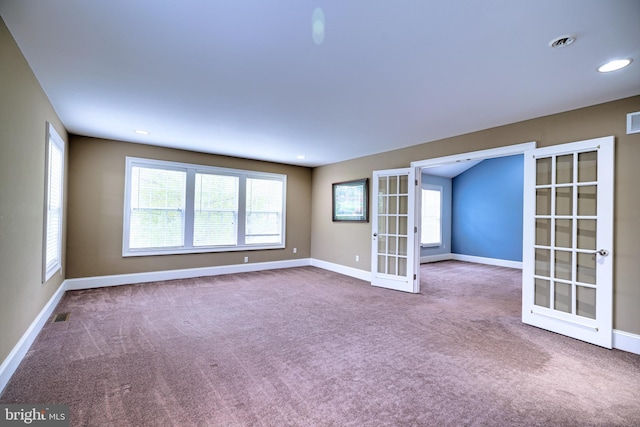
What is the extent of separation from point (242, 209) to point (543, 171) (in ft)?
17.0

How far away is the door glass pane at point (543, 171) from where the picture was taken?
3.40 m

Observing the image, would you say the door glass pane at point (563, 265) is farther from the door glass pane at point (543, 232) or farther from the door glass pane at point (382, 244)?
the door glass pane at point (382, 244)

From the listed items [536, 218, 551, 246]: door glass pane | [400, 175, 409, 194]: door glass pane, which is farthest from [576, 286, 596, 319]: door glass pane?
[400, 175, 409, 194]: door glass pane

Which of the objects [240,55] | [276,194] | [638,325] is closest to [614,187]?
[638,325]

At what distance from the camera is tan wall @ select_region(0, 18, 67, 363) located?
207cm

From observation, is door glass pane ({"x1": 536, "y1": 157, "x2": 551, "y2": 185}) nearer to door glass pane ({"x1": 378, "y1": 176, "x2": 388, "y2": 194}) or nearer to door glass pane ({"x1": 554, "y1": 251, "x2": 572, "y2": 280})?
door glass pane ({"x1": 554, "y1": 251, "x2": 572, "y2": 280})

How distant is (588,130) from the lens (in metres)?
3.14

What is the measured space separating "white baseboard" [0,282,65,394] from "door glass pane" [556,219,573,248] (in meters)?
5.15

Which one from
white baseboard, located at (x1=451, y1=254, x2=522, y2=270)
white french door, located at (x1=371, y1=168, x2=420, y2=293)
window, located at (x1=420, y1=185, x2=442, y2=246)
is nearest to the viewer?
white french door, located at (x1=371, y1=168, x2=420, y2=293)

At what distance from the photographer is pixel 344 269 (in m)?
6.31

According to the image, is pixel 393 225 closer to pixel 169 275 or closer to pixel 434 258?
pixel 434 258

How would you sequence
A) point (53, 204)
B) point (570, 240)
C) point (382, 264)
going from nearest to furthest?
point (570, 240) < point (53, 204) < point (382, 264)

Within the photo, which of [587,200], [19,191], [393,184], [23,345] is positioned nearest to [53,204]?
[19,191]

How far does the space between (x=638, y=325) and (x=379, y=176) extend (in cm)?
376
